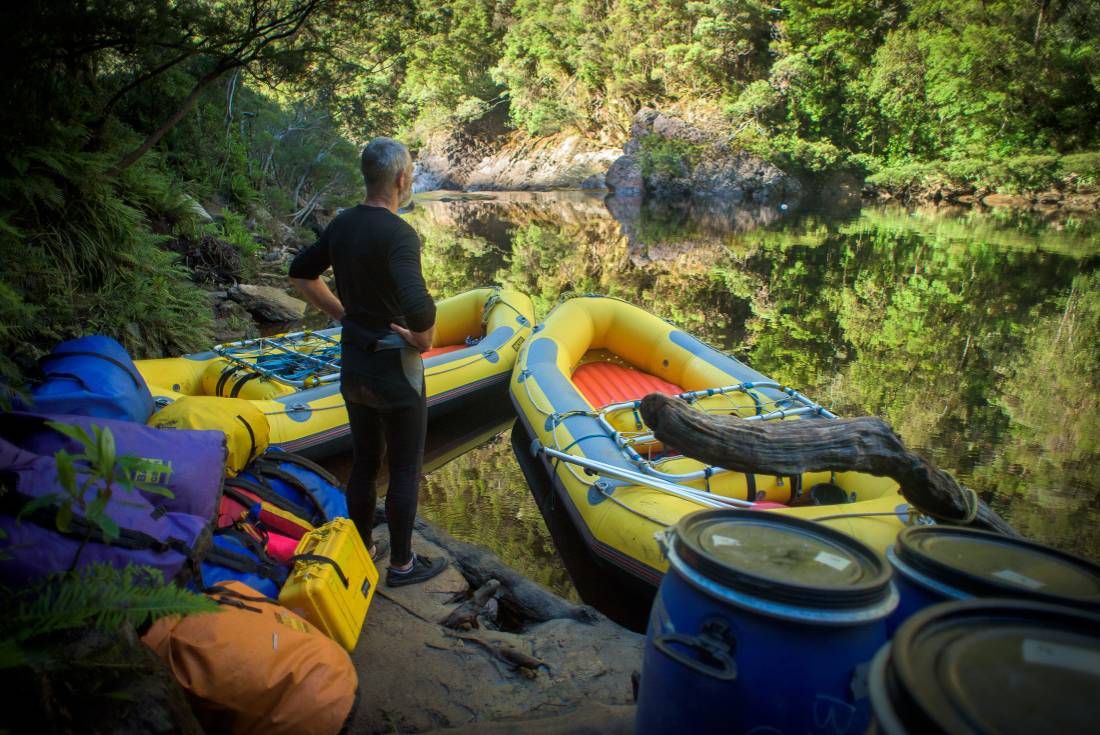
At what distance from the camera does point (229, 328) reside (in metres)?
6.68

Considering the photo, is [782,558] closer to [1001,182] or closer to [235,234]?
[235,234]

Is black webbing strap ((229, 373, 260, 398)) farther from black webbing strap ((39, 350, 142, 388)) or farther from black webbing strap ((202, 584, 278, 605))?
black webbing strap ((202, 584, 278, 605))

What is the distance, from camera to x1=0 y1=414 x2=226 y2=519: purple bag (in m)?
1.62

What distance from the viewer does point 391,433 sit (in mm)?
2357

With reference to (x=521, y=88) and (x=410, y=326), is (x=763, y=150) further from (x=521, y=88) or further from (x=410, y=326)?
(x=410, y=326)

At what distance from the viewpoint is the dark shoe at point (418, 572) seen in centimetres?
254

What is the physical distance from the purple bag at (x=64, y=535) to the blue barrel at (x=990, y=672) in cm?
128

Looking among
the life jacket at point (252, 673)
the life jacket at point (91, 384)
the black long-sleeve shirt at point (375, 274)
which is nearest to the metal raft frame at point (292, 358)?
the life jacket at point (91, 384)

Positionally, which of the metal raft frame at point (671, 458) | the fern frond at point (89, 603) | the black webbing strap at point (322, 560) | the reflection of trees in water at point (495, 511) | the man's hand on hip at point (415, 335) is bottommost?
the reflection of trees in water at point (495, 511)

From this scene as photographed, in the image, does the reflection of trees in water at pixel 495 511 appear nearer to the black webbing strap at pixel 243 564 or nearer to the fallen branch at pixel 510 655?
the fallen branch at pixel 510 655

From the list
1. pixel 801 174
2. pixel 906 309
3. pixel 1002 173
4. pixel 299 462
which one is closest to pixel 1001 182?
pixel 1002 173

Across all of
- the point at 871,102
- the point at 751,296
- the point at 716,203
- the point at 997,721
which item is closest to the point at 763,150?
the point at 716,203

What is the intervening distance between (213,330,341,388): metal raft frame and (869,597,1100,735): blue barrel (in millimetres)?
3842

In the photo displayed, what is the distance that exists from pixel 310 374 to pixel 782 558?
148 inches
